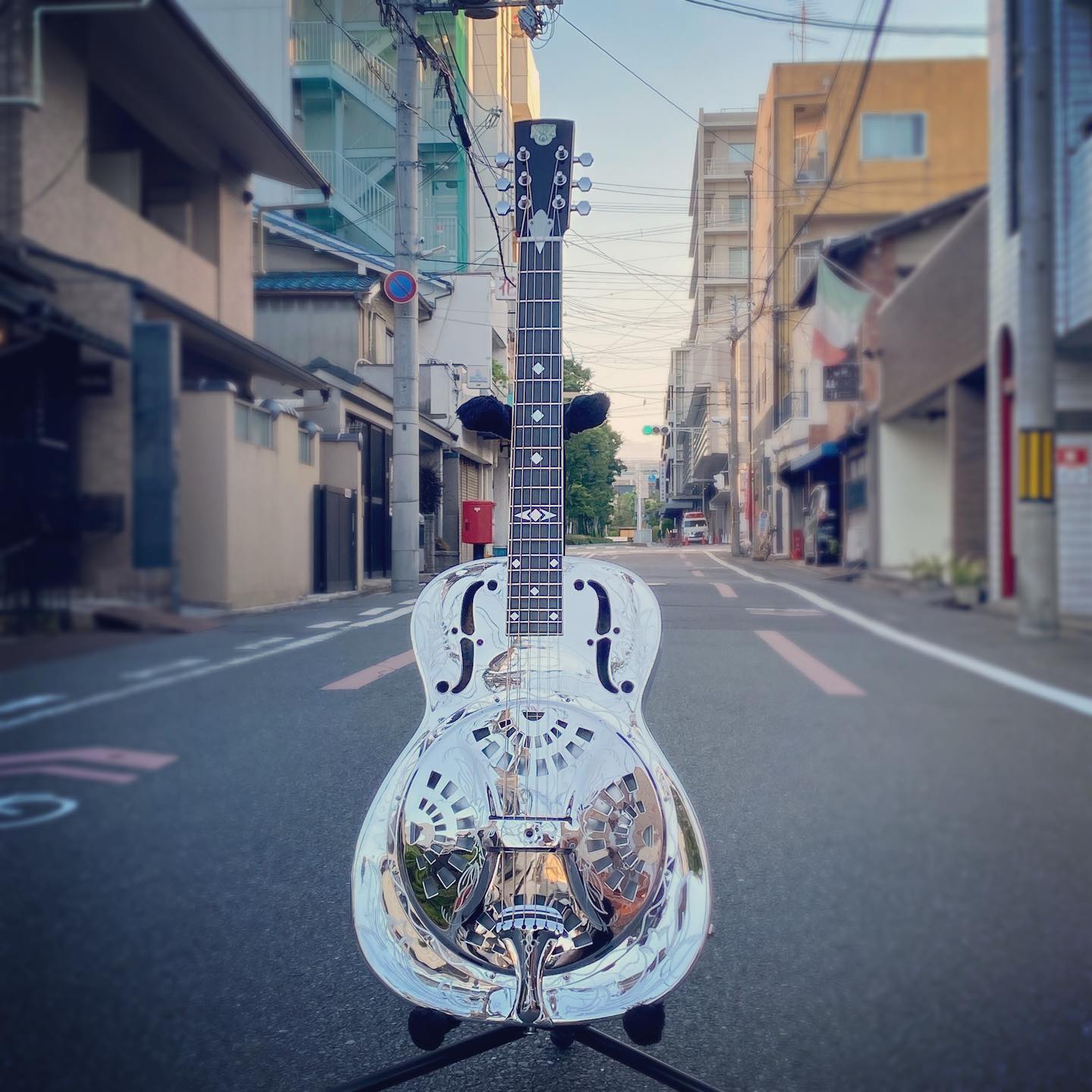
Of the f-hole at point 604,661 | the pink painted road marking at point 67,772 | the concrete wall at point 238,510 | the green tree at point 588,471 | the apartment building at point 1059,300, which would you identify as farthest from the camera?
the green tree at point 588,471

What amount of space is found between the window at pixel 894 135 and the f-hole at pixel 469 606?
77cm

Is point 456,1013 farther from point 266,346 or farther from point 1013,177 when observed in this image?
point 1013,177

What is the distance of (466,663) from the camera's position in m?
1.31

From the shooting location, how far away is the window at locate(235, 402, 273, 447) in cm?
109

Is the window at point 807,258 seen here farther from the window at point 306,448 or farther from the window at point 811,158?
the window at point 306,448

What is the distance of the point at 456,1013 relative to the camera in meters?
1.16

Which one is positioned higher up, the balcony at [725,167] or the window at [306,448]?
the balcony at [725,167]

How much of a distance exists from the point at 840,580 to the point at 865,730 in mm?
203

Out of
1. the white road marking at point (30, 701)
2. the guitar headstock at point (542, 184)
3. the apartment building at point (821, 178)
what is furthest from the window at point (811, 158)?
the white road marking at point (30, 701)

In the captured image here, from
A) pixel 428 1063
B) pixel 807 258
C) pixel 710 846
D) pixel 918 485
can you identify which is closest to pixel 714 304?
pixel 807 258

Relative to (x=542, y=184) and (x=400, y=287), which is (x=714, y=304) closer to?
(x=542, y=184)

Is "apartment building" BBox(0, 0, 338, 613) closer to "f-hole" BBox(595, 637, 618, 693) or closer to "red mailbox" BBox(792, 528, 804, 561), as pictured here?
"f-hole" BBox(595, 637, 618, 693)

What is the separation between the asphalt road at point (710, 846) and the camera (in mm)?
1151

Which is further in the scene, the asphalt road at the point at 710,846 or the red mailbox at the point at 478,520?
the red mailbox at the point at 478,520
